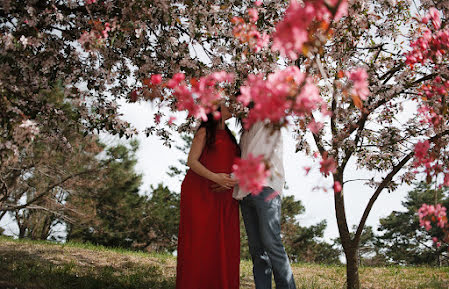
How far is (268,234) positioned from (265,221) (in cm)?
10

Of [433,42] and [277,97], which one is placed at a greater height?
[433,42]

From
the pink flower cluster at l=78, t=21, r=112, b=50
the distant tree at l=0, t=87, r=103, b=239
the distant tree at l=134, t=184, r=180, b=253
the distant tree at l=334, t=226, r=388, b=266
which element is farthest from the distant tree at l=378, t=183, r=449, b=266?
the pink flower cluster at l=78, t=21, r=112, b=50

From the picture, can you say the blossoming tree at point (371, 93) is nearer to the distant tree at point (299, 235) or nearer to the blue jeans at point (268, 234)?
the blue jeans at point (268, 234)

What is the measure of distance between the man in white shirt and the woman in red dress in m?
0.21

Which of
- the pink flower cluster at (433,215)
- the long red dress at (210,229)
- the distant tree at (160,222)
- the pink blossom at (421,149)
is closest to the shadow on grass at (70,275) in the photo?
the long red dress at (210,229)

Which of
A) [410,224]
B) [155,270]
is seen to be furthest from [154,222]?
[410,224]

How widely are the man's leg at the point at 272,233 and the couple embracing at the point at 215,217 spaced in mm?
131

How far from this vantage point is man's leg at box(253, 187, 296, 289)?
8.85 ft

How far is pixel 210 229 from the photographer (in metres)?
3.05

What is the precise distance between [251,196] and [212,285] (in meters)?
0.88

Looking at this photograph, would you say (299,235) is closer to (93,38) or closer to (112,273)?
(112,273)

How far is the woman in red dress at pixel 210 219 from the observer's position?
118 inches

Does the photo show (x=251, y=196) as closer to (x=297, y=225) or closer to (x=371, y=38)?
(x=371, y=38)

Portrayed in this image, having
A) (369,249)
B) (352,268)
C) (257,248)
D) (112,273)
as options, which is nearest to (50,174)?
(112,273)
